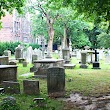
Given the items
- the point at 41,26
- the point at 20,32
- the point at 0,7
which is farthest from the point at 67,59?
the point at 20,32

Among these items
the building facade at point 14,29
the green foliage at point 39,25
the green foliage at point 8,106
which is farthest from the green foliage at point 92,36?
the green foliage at point 8,106

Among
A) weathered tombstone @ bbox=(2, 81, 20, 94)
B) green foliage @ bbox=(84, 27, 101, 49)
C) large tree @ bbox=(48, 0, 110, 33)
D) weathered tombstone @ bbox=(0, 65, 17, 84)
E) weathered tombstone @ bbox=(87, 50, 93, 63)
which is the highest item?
green foliage @ bbox=(84, 27, 101, 49)

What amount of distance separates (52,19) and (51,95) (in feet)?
82.6

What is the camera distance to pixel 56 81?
9984 millimetres

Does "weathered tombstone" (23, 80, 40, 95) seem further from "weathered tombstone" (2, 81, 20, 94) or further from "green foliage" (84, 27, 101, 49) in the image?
"green foliage" (84, 27, 101, 49)

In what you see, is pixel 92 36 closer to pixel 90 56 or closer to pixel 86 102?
pixel 90 56

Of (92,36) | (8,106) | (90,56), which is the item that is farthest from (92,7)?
(92,36)

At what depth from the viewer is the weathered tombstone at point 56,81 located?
994 centimetres

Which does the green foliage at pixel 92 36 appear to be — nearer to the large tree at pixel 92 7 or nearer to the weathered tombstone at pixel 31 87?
the large tree at pixel 92 7

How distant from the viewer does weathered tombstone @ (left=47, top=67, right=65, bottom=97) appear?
994cm

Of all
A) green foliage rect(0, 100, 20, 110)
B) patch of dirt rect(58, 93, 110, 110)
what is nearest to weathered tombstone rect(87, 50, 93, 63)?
patch of dirt rect(58, 93, 110, 110)

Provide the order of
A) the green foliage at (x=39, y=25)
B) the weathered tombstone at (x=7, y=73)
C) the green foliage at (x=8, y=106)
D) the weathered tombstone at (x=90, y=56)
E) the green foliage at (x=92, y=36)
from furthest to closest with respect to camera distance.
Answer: the green foliage at (x=92, y=36)
the green foliage at (x=39, y=25)
the weathered tombstone at (x=90, y=56)
the weathered tombstone at (x=7, y=73)
the green foliage at (x=8, y=106)

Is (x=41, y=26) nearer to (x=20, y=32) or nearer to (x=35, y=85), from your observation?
(x=20, y=32)

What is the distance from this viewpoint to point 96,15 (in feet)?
46.1
